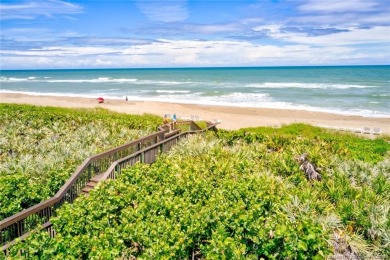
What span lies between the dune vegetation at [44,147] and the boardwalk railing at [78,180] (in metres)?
0.58

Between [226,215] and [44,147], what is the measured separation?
1081cm

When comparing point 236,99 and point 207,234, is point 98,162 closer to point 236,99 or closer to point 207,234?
point 207,234

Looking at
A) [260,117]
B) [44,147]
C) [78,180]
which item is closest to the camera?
[78,180]

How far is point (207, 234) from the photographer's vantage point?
26.3ft

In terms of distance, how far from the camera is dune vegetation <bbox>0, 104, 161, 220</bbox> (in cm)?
1031

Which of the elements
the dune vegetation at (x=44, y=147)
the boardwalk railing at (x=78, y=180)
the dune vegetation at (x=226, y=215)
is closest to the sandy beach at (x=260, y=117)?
the dune vegetation at (x=44, y=147)

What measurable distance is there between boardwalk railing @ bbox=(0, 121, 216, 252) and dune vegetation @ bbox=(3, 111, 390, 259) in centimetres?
92

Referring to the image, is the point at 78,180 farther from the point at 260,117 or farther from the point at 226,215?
the point at 260,117

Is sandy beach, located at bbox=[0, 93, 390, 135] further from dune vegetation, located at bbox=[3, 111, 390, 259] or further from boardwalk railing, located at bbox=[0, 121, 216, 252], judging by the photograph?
dune vegetation, located at bbox=[3, 111, 390, 259]

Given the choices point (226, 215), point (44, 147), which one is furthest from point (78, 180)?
point (44, 147)

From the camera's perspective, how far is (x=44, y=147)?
1584 cm

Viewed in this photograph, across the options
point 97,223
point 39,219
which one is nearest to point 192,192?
point 97,223

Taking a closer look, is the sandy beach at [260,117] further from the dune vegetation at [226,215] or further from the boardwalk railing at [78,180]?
the dune vegetation at [226,215]

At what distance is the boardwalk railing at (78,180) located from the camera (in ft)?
27.8
